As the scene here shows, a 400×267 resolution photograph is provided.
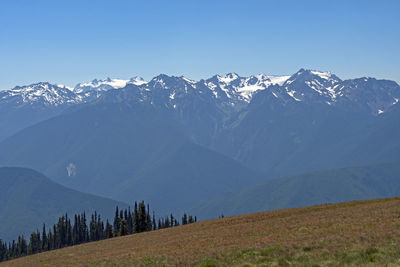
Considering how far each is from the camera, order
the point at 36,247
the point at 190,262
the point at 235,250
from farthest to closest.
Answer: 1. the point at 36,247
2. the point at 235,250
3. the point at 190,262

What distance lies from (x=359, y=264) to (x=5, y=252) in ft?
643

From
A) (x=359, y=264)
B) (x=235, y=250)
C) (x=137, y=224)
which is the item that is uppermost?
(x=137, y=224)

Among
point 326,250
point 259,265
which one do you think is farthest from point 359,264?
point 259,265

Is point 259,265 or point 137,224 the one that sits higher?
point 137,224

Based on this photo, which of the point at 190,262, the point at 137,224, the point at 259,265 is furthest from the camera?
the point at 137,224

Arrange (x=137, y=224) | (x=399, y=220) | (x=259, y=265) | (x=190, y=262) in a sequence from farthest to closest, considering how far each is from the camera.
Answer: (x=137, y=224)
(x=399, y=220)
(x=190, y=262)
(x=259, y=265)

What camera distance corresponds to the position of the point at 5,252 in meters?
200

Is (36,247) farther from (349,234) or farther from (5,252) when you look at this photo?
(349,234)

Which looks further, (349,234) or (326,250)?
(349,234)

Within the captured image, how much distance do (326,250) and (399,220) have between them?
588 inches

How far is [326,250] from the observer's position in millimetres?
33062

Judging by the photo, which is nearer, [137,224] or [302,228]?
[302,228]

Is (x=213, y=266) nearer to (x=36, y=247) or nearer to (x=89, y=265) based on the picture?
(x=89, y=265)

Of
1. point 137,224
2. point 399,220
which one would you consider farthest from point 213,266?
point 137,224
